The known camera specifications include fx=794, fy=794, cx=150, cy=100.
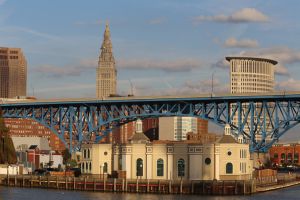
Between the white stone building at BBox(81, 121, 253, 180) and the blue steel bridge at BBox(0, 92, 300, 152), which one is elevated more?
the blue steel bridge at BBox(0, 92, 300, 152)

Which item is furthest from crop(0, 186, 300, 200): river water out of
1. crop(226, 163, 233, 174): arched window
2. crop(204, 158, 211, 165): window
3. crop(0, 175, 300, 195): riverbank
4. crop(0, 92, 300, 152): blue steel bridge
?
crop(0, 92, 300, 152): blue steel bridge

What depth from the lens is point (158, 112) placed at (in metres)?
137

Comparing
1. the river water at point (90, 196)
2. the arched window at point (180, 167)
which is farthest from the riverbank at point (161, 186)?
the arched window at point (180, 167)

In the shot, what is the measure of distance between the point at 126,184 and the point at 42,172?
33923 millimetres

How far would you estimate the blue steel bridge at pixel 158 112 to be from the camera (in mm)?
124688

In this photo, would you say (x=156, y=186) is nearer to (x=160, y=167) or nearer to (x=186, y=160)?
(x=160, y=167)

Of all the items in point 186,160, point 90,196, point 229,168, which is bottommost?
point 90,196

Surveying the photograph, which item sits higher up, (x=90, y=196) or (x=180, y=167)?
(x=180, y=167)

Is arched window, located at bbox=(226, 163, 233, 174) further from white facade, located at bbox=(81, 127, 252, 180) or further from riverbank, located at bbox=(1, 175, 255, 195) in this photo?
riverbank, located at bbox=(1, 175, 255, 195)

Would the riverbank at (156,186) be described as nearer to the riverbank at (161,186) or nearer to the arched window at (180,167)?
the riverbank at (161,186)

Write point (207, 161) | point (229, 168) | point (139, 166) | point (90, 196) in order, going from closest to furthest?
1. point (90, 196)
2. point (207, 161)
3. point (229, 168)
4. point (139, 166)

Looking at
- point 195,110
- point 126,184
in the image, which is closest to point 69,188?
point 126,184

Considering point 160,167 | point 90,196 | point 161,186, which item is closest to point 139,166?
point 160,167

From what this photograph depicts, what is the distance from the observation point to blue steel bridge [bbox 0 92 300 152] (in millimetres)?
124688
